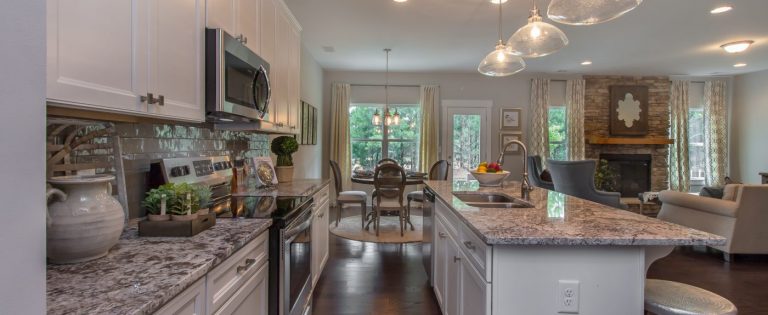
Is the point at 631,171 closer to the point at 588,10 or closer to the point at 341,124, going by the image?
the point at 341,124

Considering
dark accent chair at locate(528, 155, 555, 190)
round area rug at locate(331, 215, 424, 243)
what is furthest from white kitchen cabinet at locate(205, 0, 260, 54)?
dark accent chair at locate(528, 155, 555, 190)

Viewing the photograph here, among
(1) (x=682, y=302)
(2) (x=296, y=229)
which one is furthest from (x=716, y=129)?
(2) (x=296, y=229)

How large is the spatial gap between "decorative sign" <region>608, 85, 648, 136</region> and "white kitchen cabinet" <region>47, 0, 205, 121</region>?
7.38 m

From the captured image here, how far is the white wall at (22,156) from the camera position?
44 cm

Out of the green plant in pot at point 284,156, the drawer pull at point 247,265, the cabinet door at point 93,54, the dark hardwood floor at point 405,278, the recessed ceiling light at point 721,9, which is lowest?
the dark hardwood floor at point 405,278

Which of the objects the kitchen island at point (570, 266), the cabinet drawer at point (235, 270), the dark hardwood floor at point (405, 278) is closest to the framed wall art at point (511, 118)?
the dark hardwood floor at point (405, 278)

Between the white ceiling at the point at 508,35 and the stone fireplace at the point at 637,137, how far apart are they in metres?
0.41

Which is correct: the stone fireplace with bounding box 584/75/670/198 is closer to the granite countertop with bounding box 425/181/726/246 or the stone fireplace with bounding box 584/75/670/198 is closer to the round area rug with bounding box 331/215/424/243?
the round area rug with bounding box 331/215/424/243

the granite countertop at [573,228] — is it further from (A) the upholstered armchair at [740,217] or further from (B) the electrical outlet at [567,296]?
(A) the upholstered armchair at [740,217]

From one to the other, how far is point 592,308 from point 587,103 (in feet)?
21.8

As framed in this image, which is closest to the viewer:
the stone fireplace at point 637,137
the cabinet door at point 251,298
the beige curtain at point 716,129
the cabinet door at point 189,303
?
the cabinet door at point 189,303

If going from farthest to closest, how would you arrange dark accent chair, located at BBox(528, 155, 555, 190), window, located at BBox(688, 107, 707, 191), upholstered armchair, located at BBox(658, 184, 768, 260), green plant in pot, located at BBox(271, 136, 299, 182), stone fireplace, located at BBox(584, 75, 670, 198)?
window, located at BBox(688, 107, 707, 191), stone fireplace, located at BBox(584, 75, 670, 198), dark accent chair, located at BBox(528, 155, 555, 190), upholstered armchair, located at BBox(658, 184, 768, 260), green plant in pot, located at BBox(271, 136, 299, 182)

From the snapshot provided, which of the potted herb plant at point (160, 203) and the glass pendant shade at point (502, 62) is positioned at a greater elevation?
the glass pendant shade at point (502, 62)

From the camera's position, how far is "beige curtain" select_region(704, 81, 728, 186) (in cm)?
709
